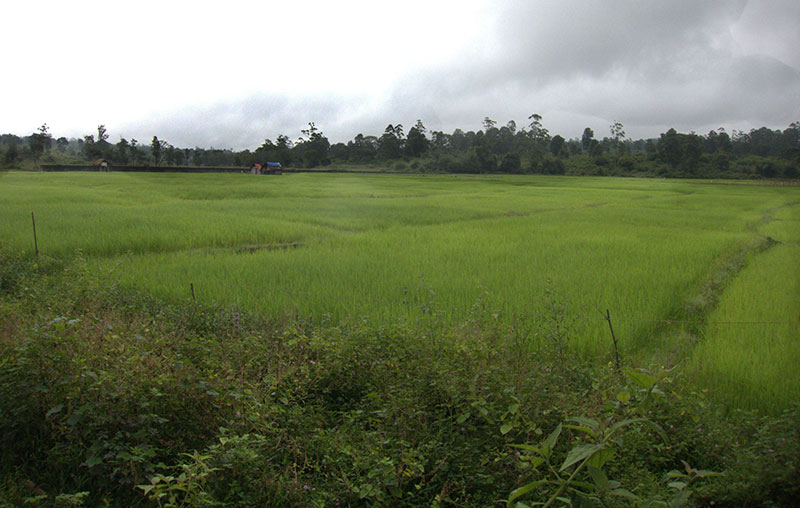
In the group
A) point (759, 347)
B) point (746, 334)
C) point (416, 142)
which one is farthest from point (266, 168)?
point (759, 347)

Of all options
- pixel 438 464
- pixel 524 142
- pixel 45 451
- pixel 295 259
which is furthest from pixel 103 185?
pixel 438 464

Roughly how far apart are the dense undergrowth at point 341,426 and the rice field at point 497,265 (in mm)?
725

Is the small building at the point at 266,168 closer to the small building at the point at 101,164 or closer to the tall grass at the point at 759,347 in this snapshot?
the small building at the point at 101,164

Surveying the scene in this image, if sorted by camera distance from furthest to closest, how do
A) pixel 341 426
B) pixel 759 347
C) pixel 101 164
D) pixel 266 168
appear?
pixel 266 168, pixel 101 164, pixel 759 347, pixel 341 426

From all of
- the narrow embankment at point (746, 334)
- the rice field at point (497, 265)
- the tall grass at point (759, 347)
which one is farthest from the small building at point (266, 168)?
the tall grass at point (759, 347)

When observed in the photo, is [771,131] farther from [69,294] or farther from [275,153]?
[275,153]

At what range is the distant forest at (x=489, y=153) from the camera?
381 cm

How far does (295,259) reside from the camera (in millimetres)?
6898

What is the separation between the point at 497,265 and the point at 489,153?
776 inches

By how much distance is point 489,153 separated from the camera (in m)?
25.0

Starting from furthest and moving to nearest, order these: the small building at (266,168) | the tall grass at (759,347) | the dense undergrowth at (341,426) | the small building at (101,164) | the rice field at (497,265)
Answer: the small building at (266,168), the small building at (101,164), the rice field at (497,265), the tall grass at (759,347), the dense undergrowth at (341,426)

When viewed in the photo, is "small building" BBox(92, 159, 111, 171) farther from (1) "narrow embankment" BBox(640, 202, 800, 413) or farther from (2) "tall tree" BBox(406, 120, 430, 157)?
(1) "narrow embankment" BBox(640, 202, 800, 413)

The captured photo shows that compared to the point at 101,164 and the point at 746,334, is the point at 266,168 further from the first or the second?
the point at 746,334

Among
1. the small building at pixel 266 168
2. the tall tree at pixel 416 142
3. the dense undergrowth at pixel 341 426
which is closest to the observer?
the dense undergrowth at pixel 341 426
